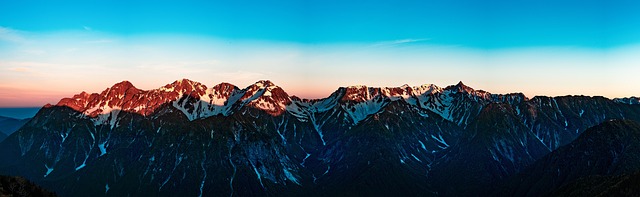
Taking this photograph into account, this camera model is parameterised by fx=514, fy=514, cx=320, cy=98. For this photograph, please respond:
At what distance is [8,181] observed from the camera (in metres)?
148

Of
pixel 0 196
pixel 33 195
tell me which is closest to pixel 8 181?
pixel 33 195

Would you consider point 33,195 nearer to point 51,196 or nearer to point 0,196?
point 51,196

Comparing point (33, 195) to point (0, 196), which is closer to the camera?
point (0, 196)

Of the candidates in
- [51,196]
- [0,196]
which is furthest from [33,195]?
[0,196]

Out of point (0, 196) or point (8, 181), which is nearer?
point (0, 196)

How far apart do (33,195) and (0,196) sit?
2157cm

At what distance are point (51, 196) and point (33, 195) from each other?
18.0 ft

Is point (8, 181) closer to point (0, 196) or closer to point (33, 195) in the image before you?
point (33, 195)

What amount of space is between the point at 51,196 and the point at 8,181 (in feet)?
40.1

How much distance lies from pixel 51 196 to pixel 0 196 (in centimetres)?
2604

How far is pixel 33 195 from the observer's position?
14650 cm

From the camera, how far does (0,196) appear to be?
412 ft
